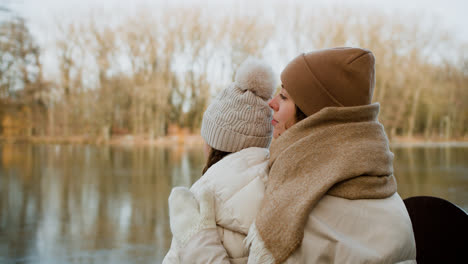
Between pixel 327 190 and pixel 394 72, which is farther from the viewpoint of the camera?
pixel 394 72

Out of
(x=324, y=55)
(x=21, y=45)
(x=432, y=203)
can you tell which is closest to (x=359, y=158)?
(x=324, y=55)

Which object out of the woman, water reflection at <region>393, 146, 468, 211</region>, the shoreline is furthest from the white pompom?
the shoreline

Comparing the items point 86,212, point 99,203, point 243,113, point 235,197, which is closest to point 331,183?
point 235,197

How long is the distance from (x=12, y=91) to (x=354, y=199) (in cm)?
2032

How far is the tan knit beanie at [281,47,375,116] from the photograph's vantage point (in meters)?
0.94

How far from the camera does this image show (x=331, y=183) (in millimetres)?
873

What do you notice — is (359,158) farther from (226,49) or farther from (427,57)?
(427,57)

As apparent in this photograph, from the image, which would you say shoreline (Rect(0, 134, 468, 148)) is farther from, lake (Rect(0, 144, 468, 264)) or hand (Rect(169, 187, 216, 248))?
hand (Rect(169, 187, 216, 248))

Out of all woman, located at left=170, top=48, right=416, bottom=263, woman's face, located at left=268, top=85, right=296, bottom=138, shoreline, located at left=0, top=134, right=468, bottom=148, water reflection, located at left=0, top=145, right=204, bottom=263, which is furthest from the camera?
shoreline, located at left=0, top=134, right=468, bottom=148

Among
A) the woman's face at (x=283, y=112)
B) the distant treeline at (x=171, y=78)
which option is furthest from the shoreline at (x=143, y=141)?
the woman's face at (x=283, y=112)

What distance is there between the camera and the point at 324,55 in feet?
3.12

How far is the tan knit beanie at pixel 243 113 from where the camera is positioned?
1.09m

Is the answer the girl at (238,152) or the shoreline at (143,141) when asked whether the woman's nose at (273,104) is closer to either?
the girl at (238,152)

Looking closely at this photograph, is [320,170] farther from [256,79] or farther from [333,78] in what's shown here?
[256,79]
